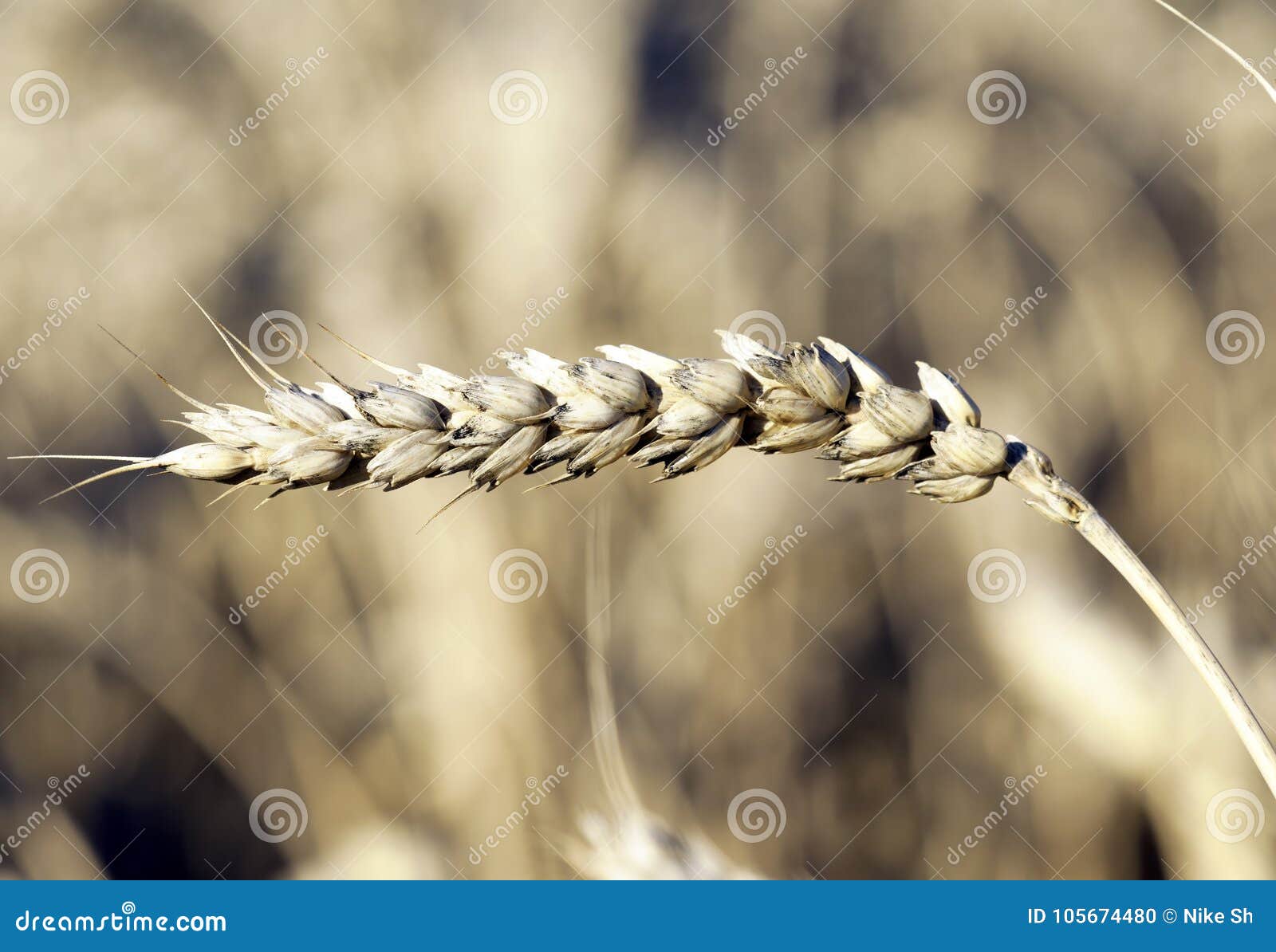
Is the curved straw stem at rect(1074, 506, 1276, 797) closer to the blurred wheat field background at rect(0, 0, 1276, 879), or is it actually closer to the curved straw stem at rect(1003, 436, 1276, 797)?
the curved straw stem at rect(1003, 436, 1276, 797)

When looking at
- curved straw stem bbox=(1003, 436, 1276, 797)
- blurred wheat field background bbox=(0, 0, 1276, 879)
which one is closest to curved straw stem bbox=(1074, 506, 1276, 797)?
curved straw stem bbox=(1003, 436, 1276, 797)

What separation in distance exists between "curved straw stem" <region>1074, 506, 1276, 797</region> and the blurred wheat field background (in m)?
1.02

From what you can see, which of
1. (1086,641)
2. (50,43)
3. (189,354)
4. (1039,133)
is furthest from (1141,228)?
(50,43)

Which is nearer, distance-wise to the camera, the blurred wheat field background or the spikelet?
the spikelet

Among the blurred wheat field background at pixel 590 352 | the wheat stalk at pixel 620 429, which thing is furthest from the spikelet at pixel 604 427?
the blurred wheat field background at pixel 590 352

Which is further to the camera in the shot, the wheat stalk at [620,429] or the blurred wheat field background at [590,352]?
the blurred wheat field background at [590,352]

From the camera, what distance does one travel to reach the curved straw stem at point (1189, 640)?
299 mm

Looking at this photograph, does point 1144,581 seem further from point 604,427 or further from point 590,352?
point 590,352

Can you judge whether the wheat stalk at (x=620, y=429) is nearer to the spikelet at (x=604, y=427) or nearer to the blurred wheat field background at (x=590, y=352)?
the spikelet at (x=604, y=427)

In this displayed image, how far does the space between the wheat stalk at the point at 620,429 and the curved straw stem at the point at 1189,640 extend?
0.05 ft

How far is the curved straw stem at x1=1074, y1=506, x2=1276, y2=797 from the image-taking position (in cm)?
30

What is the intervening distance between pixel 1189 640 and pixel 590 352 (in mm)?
1159

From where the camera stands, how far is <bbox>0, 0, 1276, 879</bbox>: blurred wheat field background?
1303 mm

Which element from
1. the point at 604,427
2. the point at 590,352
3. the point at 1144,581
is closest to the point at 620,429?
the point at 604,427
